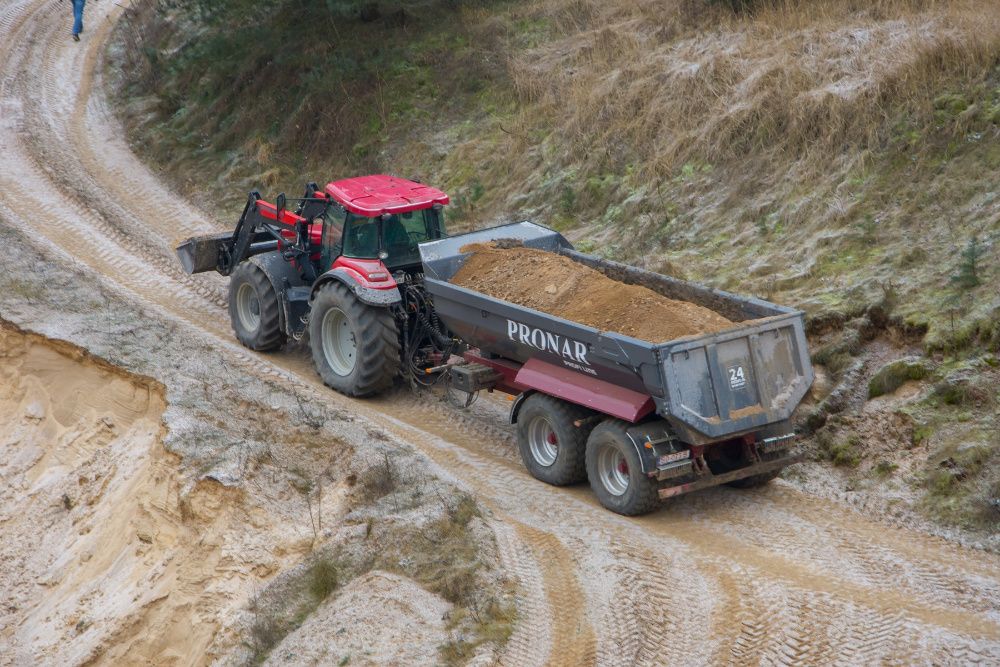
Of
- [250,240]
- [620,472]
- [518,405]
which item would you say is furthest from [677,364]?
[250,240]

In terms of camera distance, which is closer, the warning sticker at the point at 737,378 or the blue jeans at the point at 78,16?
the warning sticker at the point at 737,378

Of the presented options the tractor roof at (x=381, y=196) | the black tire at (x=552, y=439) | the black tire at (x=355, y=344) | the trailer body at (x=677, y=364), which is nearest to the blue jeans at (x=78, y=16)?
the tractor roof at (x=381, y=196)

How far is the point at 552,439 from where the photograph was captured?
32.2 feet

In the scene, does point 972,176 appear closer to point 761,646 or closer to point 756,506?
point 756,506

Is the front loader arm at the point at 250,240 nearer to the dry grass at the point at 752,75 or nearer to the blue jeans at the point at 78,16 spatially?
the dry grass at the point at 752,75

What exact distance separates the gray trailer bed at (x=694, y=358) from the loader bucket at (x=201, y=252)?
5.05m

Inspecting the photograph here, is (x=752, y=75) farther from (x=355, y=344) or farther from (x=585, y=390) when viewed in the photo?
(x=585, y=390)

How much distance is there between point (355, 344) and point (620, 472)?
149 inches

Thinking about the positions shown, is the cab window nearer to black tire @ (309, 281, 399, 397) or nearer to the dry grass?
black tire @ (309, 281, 399, 397)

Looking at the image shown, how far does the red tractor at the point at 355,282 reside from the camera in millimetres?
11383

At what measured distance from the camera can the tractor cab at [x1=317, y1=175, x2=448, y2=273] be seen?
11.6 metres

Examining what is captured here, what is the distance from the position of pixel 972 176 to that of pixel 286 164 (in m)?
12.2

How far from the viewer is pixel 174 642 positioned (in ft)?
28.3

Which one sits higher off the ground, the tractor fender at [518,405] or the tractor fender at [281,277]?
the tractor fender at [281,277]
